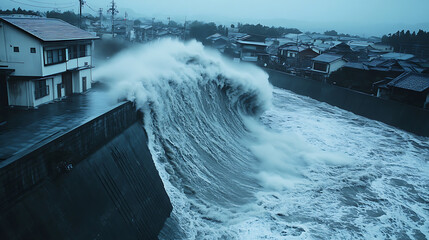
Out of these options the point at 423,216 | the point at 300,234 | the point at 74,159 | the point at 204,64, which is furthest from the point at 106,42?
the point at 423,216

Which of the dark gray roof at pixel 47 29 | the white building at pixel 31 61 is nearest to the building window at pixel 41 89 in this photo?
the white building at pixel 31 61

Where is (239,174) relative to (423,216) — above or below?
above

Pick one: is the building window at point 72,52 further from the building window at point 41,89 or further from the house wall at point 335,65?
the house wall at point 335,65

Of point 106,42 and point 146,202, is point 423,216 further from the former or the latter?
point 106,42

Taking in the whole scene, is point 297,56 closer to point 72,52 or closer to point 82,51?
point 82,51

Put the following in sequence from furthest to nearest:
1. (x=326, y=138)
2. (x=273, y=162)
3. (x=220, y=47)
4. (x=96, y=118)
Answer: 1. (x=220, y=47)
2. (x=326, y=138)
3. (x=273, y=162)
4. (x=96, y=118)
